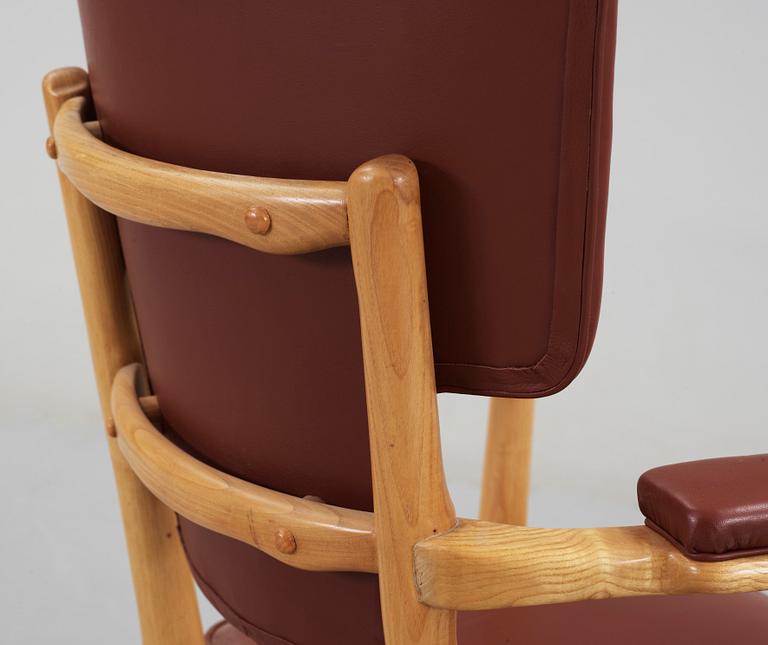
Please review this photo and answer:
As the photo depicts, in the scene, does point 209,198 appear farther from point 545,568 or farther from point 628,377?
point 628,377

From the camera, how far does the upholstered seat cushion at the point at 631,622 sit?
3.38 ft

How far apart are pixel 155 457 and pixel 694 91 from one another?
1818 mm

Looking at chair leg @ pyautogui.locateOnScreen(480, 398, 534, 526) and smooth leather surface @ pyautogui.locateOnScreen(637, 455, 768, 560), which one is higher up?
smooth leather surface @ pyautogui.locateOnScreen(637, 455, 768, 560)

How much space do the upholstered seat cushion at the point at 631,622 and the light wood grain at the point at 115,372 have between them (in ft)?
0.43

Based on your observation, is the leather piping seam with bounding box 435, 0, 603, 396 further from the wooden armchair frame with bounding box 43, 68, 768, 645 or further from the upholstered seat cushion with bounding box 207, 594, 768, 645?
the upholstered seat cushion with bounding box 207, 594, 768, 645

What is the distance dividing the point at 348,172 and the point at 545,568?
0.28m

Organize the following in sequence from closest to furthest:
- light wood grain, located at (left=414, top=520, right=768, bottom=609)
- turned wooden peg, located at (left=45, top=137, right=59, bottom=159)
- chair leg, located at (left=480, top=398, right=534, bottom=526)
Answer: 1. light wood grain, located at (left=414, top=520, right=768, bottom=609)
2. turned wooden peg, located at (left=45, top=137, right=59, bottom=159)
3. chair leg, located at (left=480, top=398, right=534, bottom=526)

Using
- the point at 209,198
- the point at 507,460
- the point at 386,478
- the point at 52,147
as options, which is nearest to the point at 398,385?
the point at 386,478

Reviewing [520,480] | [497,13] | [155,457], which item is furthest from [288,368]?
[520,480]

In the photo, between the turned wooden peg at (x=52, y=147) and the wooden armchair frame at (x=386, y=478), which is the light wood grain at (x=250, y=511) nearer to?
the wooden armchair frame at (x=386, y=478)

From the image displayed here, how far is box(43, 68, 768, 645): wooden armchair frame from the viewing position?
741 mm

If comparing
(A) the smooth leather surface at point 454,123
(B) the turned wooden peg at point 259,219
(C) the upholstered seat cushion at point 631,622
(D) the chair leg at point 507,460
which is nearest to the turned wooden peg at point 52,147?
(A) the smooth leather surface at point 454,123

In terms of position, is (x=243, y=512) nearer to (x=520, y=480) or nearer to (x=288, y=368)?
(x=288, y=368)

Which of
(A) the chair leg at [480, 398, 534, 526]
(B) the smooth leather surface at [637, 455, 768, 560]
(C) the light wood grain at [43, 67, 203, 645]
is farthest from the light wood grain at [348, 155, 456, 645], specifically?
(A) the chair leg at [480, 398, 534, 526]
